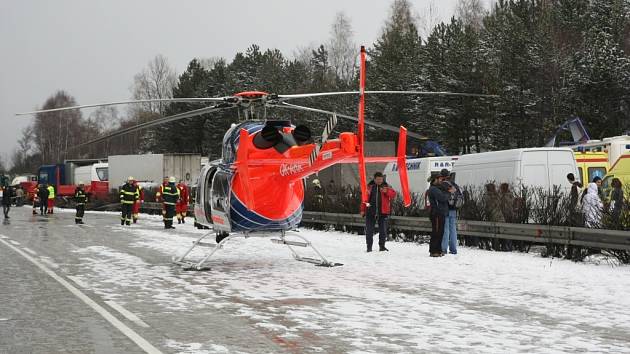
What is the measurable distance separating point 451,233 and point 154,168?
31.1 m

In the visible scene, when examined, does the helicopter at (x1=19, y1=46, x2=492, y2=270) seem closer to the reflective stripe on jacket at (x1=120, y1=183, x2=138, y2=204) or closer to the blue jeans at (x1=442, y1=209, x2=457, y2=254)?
the blue jeans at (x1=442, y1=209, x2=457, y2=254)

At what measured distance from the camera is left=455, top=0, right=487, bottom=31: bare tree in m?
68.7

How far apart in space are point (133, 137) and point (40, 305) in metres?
112

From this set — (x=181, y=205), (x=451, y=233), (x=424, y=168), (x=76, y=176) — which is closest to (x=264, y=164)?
(x=451, y=233)

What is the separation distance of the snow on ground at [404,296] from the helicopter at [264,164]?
0.93 meters

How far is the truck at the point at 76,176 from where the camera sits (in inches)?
1906

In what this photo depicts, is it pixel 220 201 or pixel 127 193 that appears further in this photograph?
pixel 127 193

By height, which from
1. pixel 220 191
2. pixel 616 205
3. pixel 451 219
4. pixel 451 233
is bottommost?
pixel 451 233

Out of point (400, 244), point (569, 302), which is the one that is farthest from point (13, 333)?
point (400, 244)

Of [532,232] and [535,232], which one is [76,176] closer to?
[532,232]

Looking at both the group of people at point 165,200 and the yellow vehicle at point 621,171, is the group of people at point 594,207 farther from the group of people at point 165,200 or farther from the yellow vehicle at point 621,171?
the group of people at point 165,200

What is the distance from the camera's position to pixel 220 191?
13930mm

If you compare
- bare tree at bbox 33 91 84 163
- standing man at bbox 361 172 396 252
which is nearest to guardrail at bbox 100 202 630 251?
standing man at bbox 361 172 396 252

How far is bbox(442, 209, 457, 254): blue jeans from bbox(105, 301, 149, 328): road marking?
8393mm
